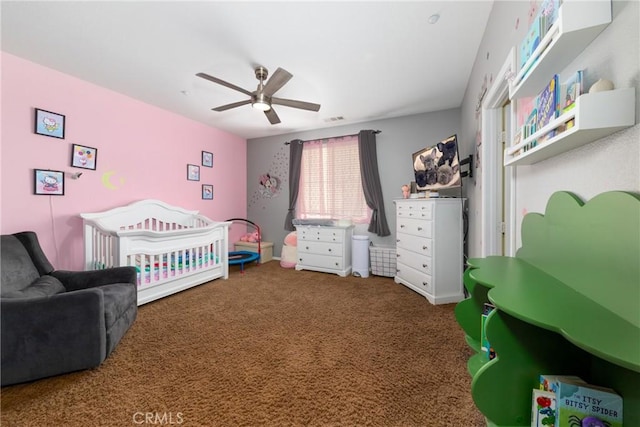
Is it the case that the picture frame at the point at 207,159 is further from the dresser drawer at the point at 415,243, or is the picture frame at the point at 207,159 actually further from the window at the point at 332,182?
the dresser drawer at the point at 415,243

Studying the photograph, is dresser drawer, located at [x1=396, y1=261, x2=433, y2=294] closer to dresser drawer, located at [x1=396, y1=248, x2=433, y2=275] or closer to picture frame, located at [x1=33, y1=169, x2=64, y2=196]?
dresser drawer, located at [x1=396, y1=248, x2=433, y2=275]

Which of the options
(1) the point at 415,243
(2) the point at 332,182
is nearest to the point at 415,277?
(1) the point at 415,243

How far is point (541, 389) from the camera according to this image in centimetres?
74

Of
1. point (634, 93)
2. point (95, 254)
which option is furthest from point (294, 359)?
point (95, 254)

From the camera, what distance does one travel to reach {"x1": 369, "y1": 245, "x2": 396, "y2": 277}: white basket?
354 centimetres

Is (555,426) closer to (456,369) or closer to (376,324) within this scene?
(456,369)

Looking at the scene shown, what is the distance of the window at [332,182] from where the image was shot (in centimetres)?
402

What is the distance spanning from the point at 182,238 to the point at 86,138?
150 centimetres

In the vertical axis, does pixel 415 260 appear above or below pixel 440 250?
below

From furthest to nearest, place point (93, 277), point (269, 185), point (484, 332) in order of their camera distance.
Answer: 1. point (269, 185)
2. point (93, 277)
3. point (484, 332)

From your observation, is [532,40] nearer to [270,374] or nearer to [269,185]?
[270,374]

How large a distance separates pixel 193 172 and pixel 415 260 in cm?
355

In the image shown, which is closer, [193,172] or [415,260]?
[415,260]

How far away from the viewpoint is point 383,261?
3.59 m
